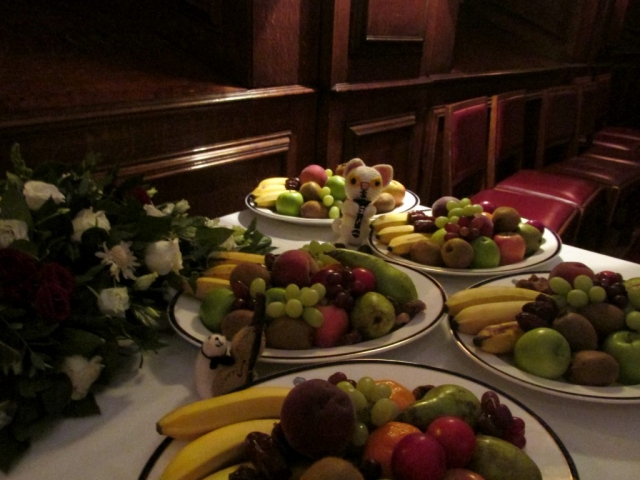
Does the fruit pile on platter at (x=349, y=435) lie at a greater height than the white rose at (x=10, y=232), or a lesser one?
lesser

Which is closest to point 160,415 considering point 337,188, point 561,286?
point 561,286

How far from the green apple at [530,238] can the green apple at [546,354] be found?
410 mm

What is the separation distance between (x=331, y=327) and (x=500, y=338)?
8.6 inches

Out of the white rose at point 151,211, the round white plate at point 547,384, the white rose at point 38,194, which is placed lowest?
the round white plate at point 547,384

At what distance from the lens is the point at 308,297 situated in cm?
68

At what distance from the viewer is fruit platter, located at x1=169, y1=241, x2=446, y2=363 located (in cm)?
68

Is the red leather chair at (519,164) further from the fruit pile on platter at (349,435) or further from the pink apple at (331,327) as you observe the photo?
the fruit pile on platter at (349,435)

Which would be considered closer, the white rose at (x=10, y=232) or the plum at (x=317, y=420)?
the plum at (x=317, y=420)

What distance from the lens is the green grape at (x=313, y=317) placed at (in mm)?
675

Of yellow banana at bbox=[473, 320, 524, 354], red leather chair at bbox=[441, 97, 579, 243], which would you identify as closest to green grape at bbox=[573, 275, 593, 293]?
yellow banana at bbox=[473, 320, 524, 354]

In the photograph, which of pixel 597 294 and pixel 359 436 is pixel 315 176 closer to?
pixel 597 294

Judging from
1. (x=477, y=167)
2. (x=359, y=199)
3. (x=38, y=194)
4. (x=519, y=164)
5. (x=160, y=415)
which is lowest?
(x=519, y=164)

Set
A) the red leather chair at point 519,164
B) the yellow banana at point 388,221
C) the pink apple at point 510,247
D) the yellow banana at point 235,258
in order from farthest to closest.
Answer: the red leather chair at point 519,164 → the yellow banana at point 388,221 → the pink apple at point 510,247 → the yellow banana at point 235,258

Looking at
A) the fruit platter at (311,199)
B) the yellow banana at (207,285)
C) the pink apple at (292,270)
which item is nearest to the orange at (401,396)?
the pink apple at (292,270)
